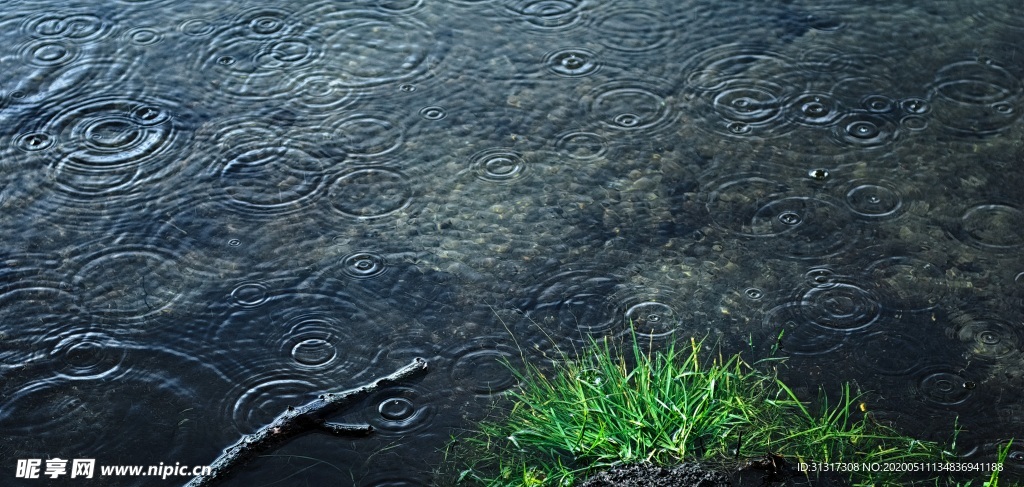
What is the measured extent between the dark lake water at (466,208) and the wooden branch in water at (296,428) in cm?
4

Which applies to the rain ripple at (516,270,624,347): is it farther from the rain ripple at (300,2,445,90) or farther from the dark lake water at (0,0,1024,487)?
the rain ripple at (300,2,445,90)

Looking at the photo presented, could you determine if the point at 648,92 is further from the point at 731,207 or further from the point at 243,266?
the point at 243,266

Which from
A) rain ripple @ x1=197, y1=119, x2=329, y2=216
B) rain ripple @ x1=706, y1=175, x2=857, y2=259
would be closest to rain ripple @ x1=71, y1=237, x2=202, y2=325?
rain ripple @ x1=197, y1=119, x2=329, y2=216

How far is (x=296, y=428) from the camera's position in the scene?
3123mm

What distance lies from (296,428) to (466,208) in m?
1.18

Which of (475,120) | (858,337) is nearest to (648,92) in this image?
(475,120)

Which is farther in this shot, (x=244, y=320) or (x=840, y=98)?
(x=840, y=98)

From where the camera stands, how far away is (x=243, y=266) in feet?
12.1

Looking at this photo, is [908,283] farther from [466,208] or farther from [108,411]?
[108,411]

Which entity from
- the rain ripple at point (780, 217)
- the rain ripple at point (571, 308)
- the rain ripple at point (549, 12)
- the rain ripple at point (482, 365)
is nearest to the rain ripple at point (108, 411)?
the rain ripple at point (482, 365)

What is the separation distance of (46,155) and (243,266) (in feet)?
3.81

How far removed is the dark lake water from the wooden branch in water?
0.13 feet

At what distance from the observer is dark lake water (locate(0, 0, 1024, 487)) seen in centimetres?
326

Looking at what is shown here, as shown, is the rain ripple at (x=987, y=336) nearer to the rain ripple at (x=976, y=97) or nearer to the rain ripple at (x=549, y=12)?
the rain ripple at (x=976, y=97)
